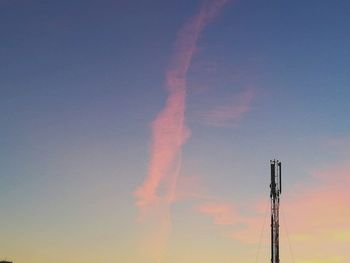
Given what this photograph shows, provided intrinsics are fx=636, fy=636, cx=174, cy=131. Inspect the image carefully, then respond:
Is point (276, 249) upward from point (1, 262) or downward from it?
downward

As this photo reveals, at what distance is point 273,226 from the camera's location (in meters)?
71.1

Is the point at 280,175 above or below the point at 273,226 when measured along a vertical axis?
above

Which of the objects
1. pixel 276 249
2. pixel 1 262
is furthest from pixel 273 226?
pixel 1 262

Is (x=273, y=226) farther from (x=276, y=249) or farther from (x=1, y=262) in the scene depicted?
(x=1, y=262)

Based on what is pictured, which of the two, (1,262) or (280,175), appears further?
(1,262)

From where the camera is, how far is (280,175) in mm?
72125

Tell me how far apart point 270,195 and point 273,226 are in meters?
3.54

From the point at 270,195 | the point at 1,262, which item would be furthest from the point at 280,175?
the point at 1,262

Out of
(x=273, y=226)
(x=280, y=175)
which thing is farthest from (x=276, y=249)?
(x=280, y=175)

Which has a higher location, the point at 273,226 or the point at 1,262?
the point at 1,262

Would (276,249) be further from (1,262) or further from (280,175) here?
(1,262)

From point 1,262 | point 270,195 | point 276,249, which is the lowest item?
point 276,249

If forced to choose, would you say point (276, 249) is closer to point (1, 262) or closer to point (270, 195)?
point (270, 195)

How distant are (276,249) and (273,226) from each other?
2.72m
